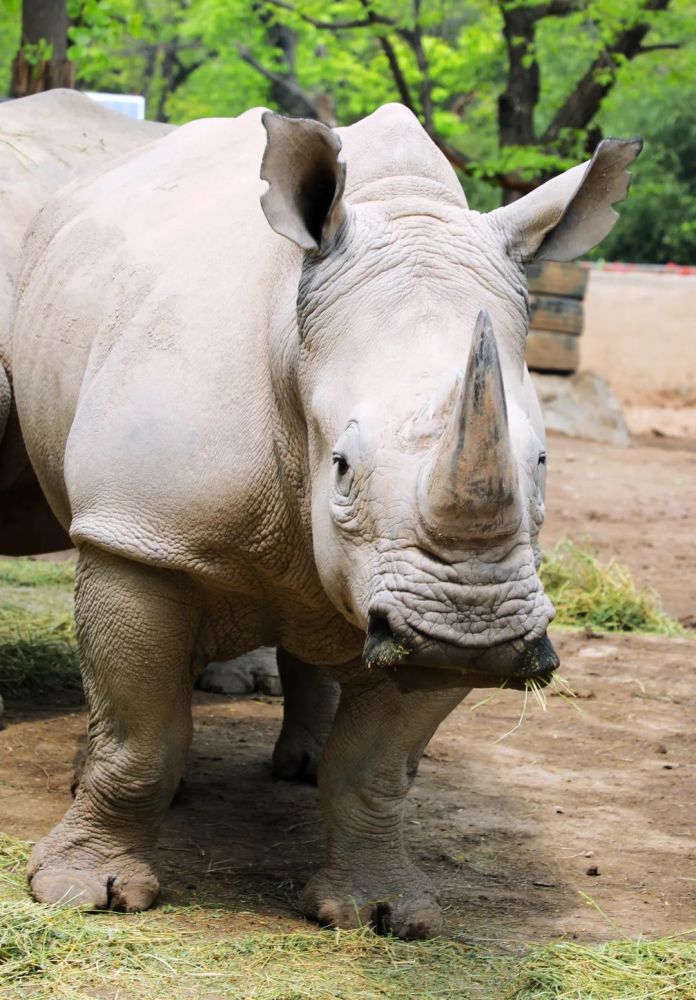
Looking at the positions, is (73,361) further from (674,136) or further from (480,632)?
(674,136)

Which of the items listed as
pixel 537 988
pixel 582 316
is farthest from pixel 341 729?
pixel 582 316

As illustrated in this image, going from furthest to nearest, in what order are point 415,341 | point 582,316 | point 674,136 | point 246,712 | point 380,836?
point 674,136 < point 582,316 < point 246,712 < point 380,836 < point 415,341

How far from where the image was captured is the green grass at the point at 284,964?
402cm

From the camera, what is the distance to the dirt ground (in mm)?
4891

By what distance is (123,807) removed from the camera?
15.3 feet

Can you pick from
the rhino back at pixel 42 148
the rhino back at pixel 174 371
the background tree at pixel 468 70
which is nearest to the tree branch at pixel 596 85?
the background tree at pixel 468 70

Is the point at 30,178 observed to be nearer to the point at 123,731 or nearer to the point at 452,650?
the point at 123,731

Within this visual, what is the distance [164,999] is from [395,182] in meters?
2.23

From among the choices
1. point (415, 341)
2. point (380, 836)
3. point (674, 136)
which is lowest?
point (380, 836)

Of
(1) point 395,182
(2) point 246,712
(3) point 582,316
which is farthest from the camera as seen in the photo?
(3) point 582,316

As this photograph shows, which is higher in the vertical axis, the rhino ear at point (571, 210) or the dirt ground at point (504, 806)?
the rhino ear at point (571, 210)

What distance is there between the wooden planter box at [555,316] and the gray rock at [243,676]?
9.80 metres

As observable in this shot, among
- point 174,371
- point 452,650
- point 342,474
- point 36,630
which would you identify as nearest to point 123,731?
point 174,371

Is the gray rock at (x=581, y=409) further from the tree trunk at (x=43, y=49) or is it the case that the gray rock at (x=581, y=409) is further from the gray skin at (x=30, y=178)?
the gray skin at (x=30, y=178)
